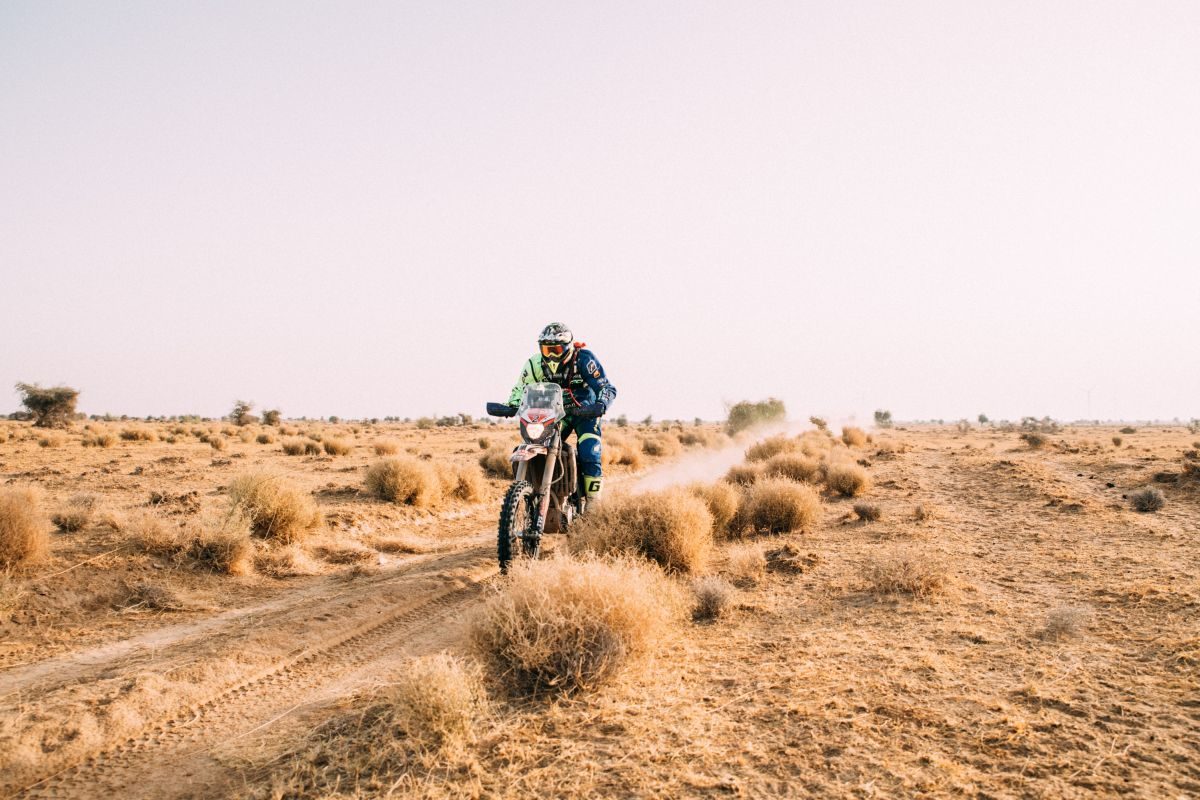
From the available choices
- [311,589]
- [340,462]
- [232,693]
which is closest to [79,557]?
[311,589]

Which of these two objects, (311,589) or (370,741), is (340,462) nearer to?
(311,589)

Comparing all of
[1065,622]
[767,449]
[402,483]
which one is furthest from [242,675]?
[767,449]

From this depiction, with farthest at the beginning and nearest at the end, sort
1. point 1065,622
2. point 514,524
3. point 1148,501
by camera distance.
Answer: point 1148,501
point 514,524
point 1065,622

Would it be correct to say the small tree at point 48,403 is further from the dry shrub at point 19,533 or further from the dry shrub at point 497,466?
the dry shrub at point 19,533

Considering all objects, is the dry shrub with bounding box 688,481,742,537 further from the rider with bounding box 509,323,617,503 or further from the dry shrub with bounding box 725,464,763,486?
the dry shrub with bounding box 725,464,763,486

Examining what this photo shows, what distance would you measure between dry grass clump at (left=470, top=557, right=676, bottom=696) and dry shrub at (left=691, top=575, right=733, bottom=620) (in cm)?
156

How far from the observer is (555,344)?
835 centimetres

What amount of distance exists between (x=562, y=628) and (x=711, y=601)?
240 cm

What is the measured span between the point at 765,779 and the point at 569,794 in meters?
1.00

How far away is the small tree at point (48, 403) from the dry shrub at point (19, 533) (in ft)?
124

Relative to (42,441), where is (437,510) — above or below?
below

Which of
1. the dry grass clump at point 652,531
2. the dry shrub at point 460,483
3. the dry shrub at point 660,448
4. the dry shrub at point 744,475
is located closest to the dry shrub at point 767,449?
the dry shrub at point 744,475

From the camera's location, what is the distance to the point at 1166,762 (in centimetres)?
352

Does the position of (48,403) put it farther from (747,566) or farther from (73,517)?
(747,566)
